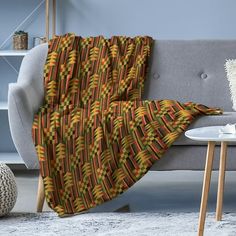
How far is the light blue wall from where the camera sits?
5305mm

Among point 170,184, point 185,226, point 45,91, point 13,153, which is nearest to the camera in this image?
point 185,226

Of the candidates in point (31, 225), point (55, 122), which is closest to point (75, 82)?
point (55, 122)

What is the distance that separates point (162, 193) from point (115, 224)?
106 cm

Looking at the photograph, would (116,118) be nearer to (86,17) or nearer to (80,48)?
(80,48)

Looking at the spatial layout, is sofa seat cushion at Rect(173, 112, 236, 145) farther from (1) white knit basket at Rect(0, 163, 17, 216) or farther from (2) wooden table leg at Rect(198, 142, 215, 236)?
(1) white knit basket at Rect(0, 163, 17, 216)

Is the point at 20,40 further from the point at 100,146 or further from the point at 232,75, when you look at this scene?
the point at 100,146

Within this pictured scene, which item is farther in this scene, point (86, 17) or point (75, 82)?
point (86, 17)

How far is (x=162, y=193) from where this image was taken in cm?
442

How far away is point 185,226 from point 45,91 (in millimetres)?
1196

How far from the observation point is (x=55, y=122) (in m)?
3.77

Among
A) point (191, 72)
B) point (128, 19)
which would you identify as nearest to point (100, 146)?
point (191, 72)

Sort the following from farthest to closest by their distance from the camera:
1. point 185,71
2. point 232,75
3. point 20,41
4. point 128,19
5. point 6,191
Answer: point 128,19 < point 20,41 < point 185,71 < point 232,75 < point 6,191

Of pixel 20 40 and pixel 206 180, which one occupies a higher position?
pixel 20 40

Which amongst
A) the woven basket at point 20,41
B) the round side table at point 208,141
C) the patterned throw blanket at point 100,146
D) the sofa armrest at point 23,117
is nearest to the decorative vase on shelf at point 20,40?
the woven basket at point 20,41
